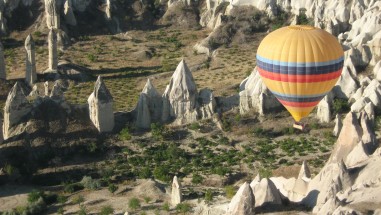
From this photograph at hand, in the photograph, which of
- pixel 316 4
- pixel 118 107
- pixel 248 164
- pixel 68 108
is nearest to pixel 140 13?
pixel 316 4

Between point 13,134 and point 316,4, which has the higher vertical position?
point 316,4

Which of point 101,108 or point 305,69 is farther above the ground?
point 305,69

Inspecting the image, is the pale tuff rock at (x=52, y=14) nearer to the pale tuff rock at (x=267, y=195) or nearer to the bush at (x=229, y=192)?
the bush at (x=229, y=192)

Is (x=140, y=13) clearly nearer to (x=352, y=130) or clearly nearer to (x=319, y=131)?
(x=319, y=131)

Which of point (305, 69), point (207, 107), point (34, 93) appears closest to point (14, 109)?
point (34, 93)

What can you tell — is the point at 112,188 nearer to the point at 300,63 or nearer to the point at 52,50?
the point at 300,63

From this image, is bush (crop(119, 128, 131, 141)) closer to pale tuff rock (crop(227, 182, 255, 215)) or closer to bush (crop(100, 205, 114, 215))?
bush (crop(100, 205, 114, 215))

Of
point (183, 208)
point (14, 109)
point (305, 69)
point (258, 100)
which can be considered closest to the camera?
point (183, 208)
